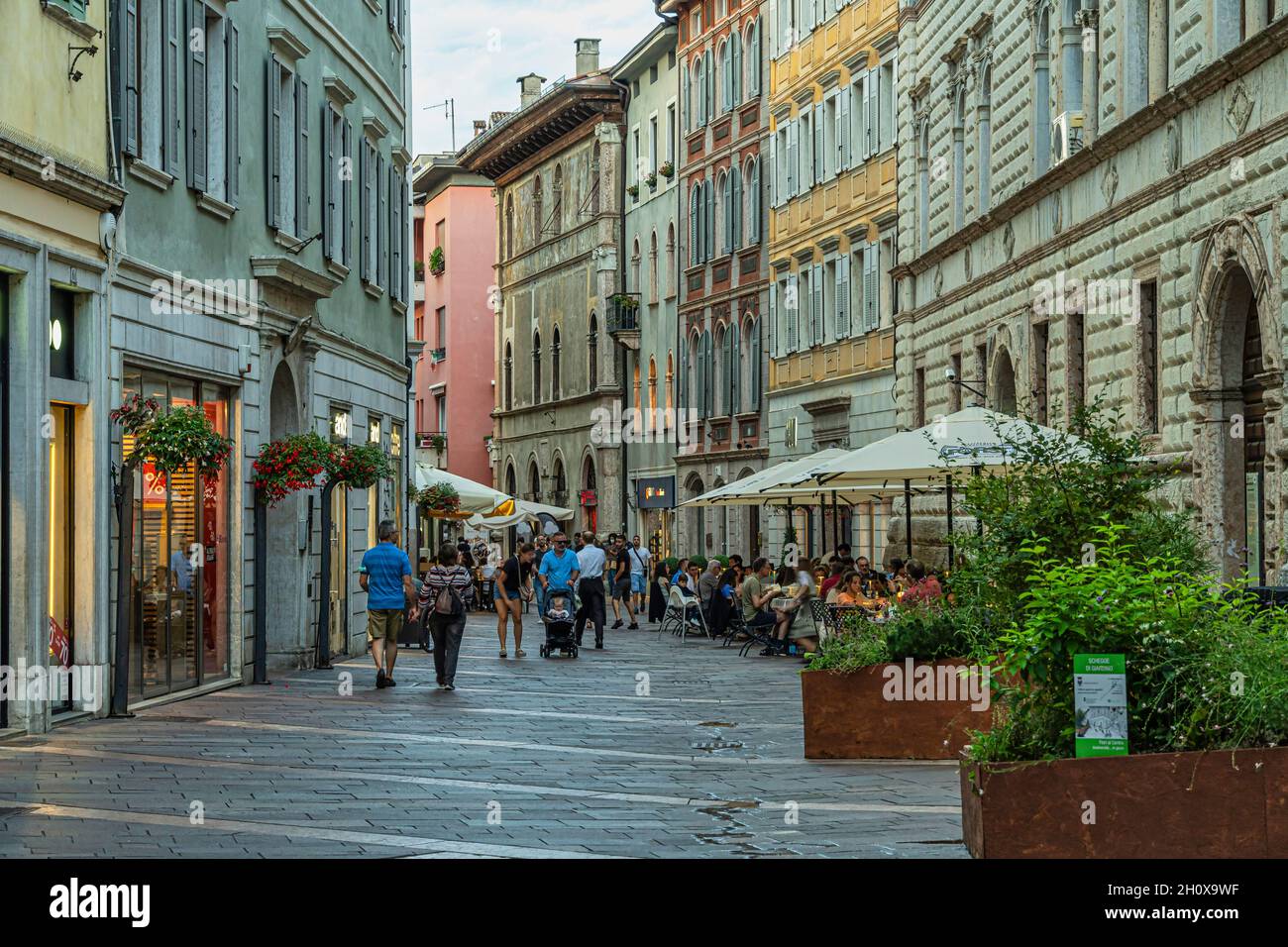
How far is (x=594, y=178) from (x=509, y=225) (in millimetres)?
10001

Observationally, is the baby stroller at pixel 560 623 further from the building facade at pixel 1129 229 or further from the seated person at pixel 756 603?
the building facade at pixel 1129 229

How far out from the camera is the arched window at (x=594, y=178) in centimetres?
6291

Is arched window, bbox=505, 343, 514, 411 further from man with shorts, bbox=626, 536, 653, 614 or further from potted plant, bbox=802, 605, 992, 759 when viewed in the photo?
potted plant, bbox=802, 605, 992, 759

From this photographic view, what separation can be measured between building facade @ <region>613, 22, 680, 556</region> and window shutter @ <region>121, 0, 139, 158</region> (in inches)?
1545

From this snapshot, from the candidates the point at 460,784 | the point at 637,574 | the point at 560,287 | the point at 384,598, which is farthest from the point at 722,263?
the point at 460,784

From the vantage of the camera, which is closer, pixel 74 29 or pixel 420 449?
pixel 74 29

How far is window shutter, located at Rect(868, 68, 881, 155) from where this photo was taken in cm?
4262

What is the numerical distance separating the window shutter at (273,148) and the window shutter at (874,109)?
798 inches

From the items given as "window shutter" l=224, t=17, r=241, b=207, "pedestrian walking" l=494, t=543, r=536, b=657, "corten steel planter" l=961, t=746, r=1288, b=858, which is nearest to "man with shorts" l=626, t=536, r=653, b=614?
"pedestrian walking" l=494, t=543, r=536, b=657

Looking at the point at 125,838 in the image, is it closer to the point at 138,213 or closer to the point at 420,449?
the point at 138,213

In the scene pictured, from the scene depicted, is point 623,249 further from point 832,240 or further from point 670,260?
point 832,240
